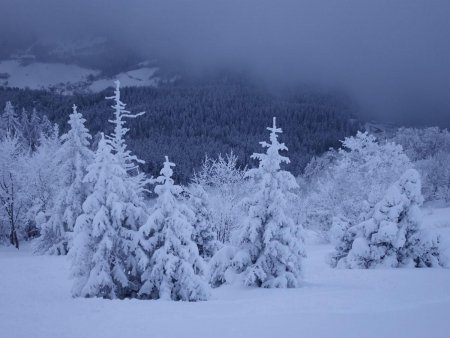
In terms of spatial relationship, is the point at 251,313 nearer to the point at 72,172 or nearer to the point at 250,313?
the point at 250,313

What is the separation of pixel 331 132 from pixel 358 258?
17329 cm

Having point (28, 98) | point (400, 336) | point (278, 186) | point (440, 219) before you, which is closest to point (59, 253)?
point (278, 186)

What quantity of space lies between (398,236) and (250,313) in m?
14.1


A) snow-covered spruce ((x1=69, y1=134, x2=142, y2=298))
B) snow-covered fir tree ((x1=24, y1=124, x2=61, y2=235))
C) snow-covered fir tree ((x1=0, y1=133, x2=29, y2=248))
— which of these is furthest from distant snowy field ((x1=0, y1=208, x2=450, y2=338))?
snow-covered fir tree ((x1=0, y1=133, x2=29, y2=248))

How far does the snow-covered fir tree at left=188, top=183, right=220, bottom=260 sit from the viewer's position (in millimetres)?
26656

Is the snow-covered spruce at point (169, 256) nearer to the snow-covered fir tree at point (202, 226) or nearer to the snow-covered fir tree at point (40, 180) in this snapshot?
the snow-covered fir tree at point (202, 226)

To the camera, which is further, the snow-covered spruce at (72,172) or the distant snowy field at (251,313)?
the snow-covered spruce at (72,172)

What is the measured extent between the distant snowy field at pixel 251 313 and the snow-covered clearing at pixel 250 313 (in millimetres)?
27

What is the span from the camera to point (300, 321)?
11.6 meters

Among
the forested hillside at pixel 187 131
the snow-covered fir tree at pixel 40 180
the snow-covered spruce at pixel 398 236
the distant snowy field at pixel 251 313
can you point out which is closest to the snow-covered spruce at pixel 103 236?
the distant snowy field at pixel 251 313

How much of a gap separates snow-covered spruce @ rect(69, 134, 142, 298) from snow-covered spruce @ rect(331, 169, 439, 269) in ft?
48.5

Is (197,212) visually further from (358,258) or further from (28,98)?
(28,98)

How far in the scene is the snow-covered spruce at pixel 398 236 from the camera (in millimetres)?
23281

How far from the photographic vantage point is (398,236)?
23.1 metres
